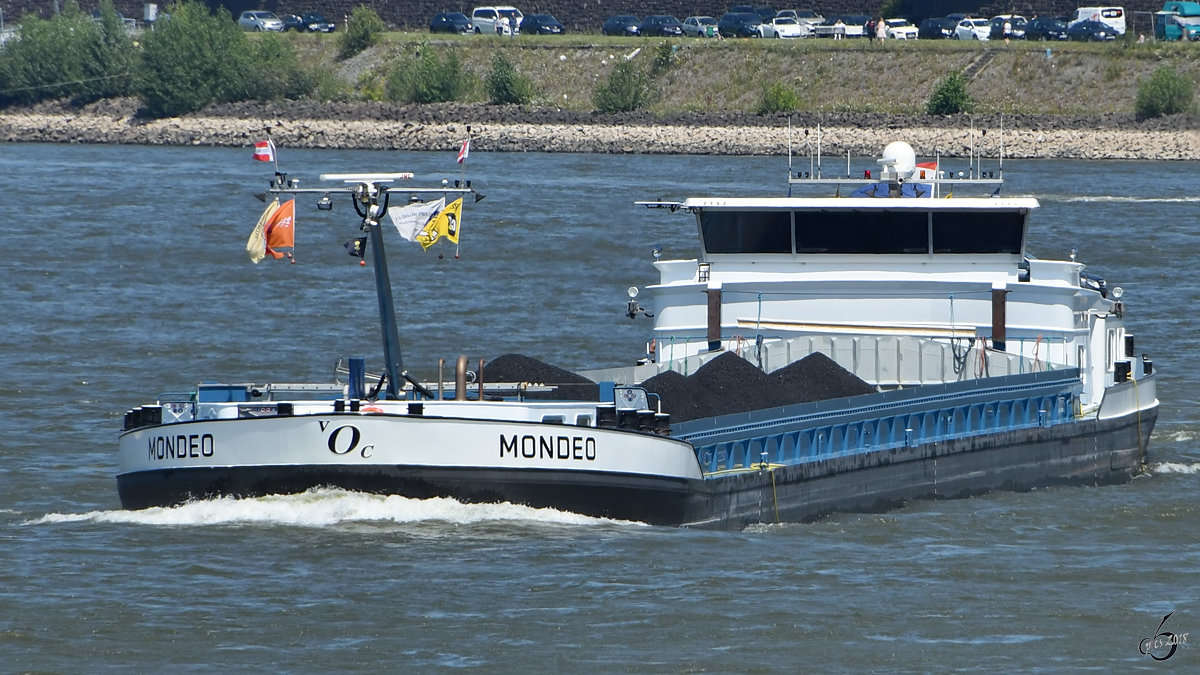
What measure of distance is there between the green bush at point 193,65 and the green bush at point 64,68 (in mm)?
2111

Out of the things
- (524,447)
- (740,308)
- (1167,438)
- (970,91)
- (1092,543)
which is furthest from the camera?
(970,91)

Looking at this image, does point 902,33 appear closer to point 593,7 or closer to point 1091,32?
point 1091,32

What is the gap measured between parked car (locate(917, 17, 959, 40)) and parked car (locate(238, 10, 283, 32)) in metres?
39.7

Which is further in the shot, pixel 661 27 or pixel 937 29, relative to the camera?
pixel 661 27

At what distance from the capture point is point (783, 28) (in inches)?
4240

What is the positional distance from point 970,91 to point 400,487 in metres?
81.3

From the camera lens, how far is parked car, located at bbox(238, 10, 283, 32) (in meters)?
123

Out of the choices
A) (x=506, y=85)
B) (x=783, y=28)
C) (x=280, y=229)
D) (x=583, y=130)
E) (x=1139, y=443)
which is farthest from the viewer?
(x=783, y=28)

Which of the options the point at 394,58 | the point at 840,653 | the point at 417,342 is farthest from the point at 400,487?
the point at 394,58

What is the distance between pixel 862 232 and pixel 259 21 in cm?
10355

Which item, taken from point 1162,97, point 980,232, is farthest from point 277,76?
point 980,232

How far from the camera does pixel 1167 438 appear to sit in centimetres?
2839

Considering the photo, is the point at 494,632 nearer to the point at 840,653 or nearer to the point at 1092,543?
the point at 840,653

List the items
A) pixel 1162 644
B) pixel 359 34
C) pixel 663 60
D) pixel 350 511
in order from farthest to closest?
pixel 359 34
pixel 663 60
pixel 350 511
pixel 1162 644
